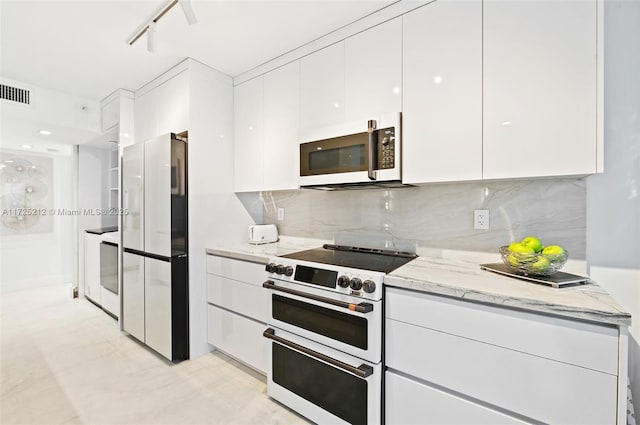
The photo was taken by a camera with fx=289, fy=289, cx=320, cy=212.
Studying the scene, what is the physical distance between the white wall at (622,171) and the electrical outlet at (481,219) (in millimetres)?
492

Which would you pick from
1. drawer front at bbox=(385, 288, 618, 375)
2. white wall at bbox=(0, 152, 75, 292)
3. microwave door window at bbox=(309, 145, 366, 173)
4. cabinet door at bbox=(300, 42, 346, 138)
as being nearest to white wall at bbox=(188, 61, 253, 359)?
cabinet door at bbox=(300, 42, 346, 138)

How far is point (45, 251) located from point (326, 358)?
5.40 meters

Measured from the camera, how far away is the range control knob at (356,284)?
4.78 ft

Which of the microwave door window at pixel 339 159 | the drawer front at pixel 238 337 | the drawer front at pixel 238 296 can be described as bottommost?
the drawer front at pixel 238 337

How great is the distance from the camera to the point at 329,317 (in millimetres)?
1594

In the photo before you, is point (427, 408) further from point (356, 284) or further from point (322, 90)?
point (322, 90)

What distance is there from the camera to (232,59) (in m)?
2.38

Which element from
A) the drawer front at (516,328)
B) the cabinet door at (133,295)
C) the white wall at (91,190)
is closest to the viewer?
the drawer front at (516,328)


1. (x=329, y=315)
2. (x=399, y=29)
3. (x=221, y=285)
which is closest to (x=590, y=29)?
(x=399, y=29)

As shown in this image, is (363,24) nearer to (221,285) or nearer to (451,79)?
(451,79)

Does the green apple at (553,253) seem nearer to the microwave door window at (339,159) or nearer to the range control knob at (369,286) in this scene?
the range control knob at (369,286)

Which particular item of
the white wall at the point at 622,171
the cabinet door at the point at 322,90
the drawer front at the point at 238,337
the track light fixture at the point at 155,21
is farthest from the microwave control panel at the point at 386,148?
the drawer front at the point at 238,337

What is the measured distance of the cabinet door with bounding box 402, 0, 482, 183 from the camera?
1468 mm

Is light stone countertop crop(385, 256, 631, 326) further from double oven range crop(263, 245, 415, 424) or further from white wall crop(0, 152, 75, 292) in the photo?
white wall crop(0, 152, 75, 292)
